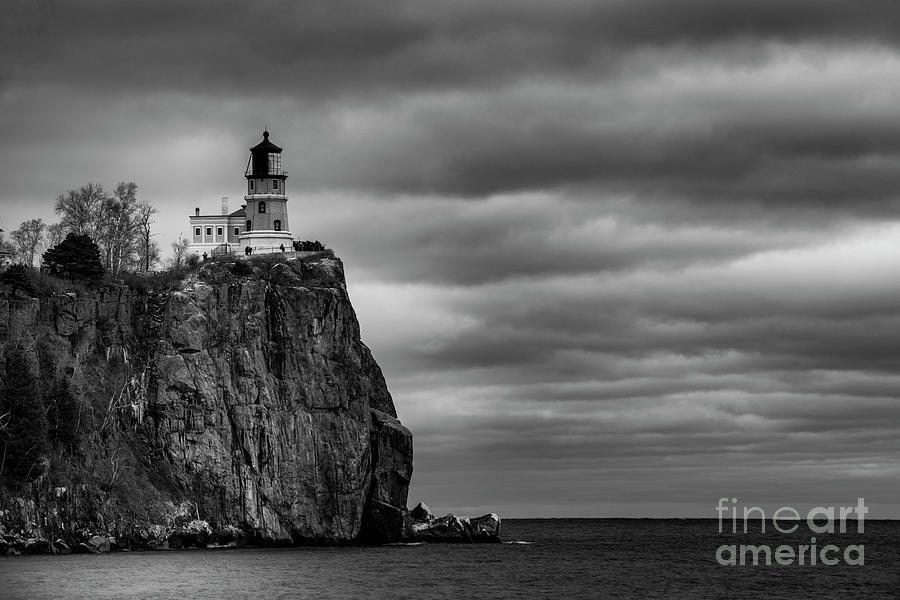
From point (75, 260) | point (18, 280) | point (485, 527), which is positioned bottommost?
point (485, 527)

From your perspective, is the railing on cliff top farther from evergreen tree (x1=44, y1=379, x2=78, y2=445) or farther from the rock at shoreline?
the rock at shoreline

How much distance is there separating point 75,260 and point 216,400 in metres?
19.9

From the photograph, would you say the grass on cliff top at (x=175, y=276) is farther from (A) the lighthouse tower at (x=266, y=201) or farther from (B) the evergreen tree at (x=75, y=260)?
(A) the lighthouse tower at (x=266, y=201)

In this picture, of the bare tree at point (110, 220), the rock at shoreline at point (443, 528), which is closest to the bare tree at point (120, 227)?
the bare tree at point (110, 220)

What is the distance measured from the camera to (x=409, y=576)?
95.1 metres

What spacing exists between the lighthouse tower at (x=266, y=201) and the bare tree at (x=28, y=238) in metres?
22.7

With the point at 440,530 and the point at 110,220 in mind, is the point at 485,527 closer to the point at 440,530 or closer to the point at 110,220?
the point at 440,530

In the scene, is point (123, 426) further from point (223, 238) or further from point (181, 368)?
point (223, 238)

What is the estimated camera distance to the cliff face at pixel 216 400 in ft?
362

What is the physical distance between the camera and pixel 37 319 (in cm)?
11344

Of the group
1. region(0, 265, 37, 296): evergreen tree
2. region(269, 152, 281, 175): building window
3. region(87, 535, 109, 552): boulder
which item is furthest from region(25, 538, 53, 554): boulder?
region(269, 152, 281, 175): building window

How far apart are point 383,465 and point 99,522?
30700 mm

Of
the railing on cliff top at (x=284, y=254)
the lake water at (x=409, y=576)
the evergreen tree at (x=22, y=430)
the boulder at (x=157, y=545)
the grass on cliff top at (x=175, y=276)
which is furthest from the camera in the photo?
the railing on cliff top at (x=284, y=254)

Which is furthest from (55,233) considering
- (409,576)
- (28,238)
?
(409,576)
